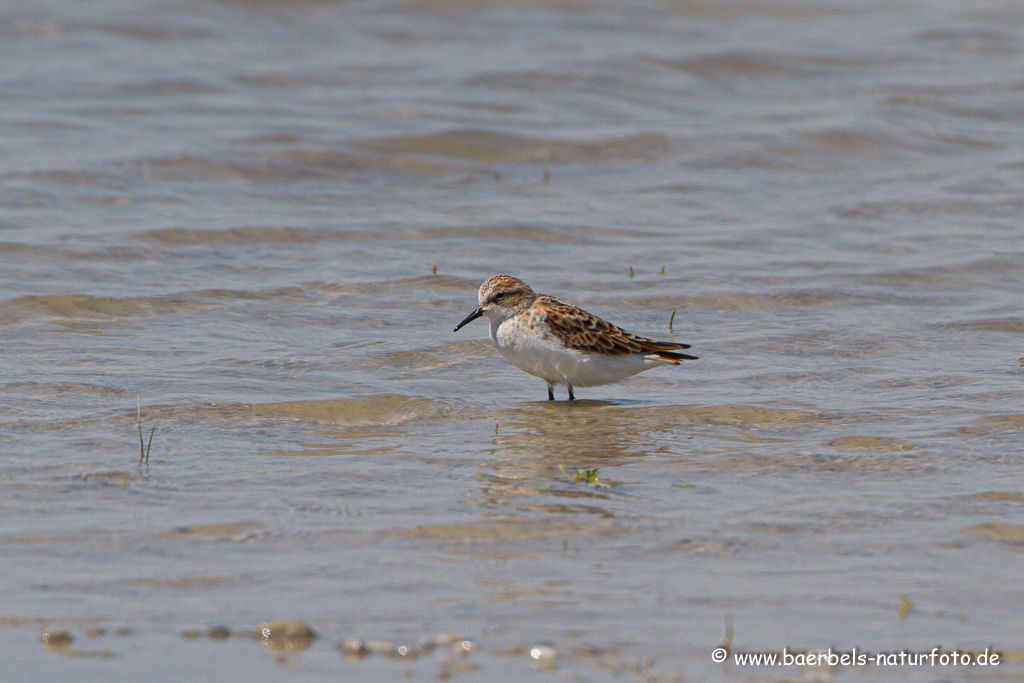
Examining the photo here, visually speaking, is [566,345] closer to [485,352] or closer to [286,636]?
[485,352]

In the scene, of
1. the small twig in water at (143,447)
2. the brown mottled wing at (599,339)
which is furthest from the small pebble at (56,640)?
the brown mottled wing at (599,339)

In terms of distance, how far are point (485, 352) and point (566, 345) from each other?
1478 mm

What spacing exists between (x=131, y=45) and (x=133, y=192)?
7638 mm

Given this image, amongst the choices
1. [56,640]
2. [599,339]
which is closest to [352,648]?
[56,640]

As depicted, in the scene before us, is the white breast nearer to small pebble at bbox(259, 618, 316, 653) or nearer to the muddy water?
the muddy water

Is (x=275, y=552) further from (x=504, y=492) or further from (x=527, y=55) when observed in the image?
(x=527, y=55)

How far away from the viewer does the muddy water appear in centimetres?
504

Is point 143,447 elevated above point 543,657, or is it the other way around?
point 543,657

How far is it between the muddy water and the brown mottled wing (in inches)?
15.3

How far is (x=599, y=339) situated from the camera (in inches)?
348

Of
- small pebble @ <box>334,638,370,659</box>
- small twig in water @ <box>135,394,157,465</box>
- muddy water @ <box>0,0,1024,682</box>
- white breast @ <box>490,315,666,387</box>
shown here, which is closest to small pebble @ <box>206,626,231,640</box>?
muddy water @ <box>0,0,1024,682</box>

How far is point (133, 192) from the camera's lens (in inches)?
550

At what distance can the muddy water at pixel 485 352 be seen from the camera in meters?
5.04

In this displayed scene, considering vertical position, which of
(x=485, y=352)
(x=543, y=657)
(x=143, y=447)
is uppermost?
(x=543, y=657)
